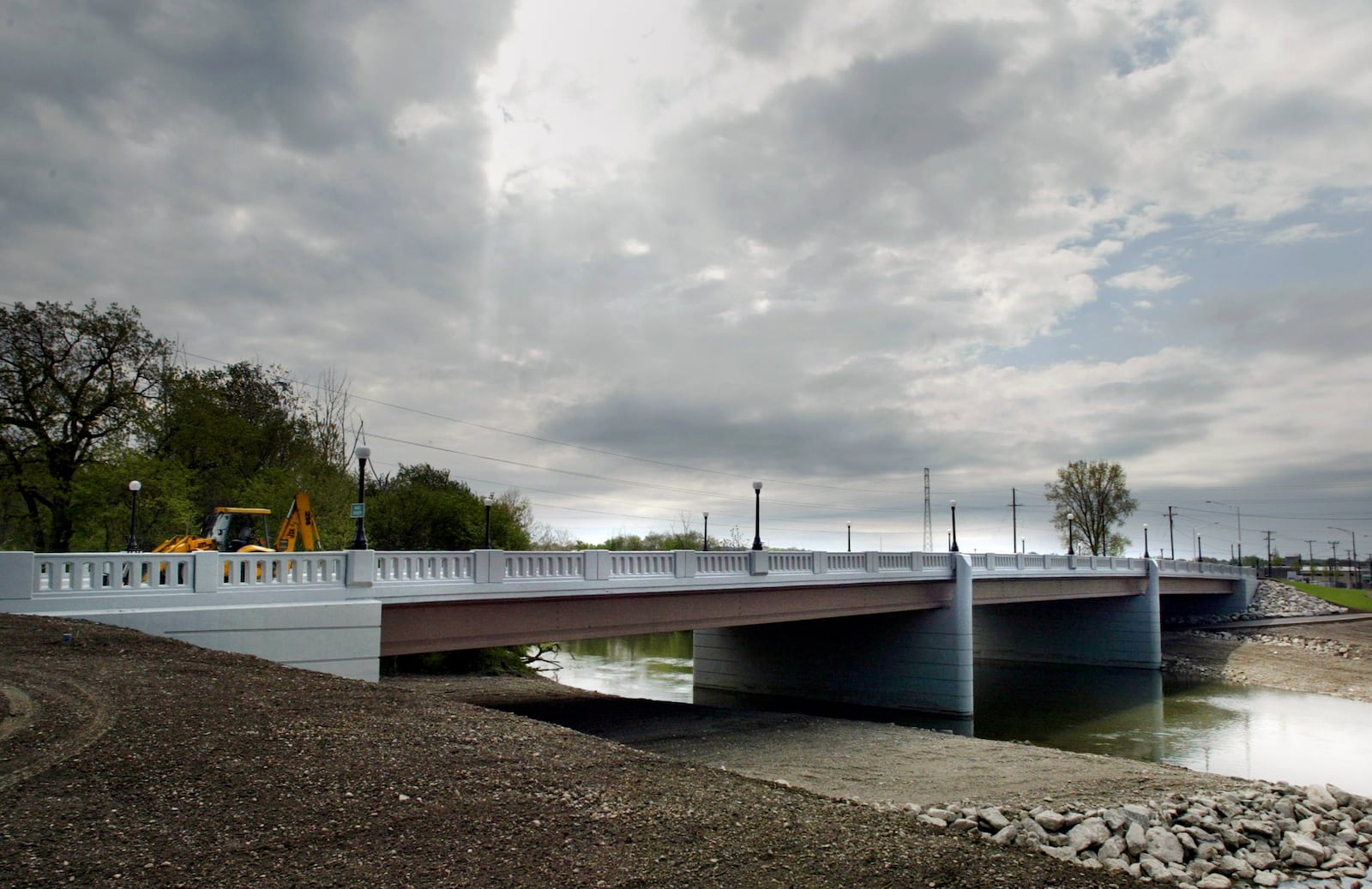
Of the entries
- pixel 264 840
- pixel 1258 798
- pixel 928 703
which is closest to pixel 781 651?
pixel 928 703

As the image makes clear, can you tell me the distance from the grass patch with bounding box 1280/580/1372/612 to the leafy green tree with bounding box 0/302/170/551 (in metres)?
81.8

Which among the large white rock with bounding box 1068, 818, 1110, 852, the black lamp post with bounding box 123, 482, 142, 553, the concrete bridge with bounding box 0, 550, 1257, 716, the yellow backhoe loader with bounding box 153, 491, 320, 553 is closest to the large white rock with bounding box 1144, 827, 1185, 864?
the large white rock with bounding box 1068, 818, 1110, 852

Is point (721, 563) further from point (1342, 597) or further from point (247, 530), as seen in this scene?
point (1342, 597)

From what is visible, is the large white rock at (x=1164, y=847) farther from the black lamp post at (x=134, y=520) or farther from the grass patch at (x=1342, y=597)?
the grass patch at (x=1342, y=597)

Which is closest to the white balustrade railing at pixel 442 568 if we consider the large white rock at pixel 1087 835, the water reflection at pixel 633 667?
the water reflection at pixel 633 667

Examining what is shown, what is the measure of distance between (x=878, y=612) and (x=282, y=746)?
2354cm

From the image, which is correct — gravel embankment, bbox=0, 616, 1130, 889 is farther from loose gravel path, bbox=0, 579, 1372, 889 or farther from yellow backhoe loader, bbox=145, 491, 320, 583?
yellow backhoe loader, bbox=145, 491, 320, 583

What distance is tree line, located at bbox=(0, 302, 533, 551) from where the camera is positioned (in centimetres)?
3478

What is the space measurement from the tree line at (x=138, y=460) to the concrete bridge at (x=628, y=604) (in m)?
14.9

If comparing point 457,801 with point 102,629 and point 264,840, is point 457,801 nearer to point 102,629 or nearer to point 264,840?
point 264,840

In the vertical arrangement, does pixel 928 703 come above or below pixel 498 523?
below

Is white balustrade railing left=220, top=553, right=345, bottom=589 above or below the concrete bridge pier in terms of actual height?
above

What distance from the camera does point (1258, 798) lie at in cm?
1415

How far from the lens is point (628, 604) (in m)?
20.8
